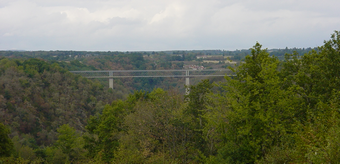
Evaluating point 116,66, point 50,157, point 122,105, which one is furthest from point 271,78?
point 116,66

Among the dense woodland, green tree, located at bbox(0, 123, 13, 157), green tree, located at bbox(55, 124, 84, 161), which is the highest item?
the dense woodland

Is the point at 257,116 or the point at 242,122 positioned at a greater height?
the point at 257,116

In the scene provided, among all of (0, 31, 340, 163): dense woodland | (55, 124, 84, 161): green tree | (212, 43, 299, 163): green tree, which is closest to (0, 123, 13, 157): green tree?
(0, 31, 340, 163): dense woodland

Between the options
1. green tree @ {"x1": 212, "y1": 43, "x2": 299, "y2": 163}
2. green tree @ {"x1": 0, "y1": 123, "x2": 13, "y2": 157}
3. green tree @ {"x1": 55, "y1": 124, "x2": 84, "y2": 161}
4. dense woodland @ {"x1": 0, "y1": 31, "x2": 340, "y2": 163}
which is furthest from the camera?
green tree @ {"x1": 55, "y1": 124, "x2": 84, "y2": 161}

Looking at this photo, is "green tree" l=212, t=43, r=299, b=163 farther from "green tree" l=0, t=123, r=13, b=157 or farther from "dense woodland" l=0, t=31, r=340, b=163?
"green tree" l=0, t=123, r=13, b=157

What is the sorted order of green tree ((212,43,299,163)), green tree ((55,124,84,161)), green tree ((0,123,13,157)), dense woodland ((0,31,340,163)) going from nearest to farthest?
dense woodland ((0,31,340,163)) → green tree ((212,43,299,163)) → green tree ((0,123,13,157)) → green tree ((55,124,84,161))

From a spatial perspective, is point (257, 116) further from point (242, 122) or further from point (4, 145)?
point (4, 145)

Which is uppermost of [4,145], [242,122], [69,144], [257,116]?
[257,116]

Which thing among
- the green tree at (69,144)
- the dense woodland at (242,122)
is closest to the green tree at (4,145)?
the dense woodland at (242,122)

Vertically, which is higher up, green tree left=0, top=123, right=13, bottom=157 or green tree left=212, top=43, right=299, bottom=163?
green tree left=212, top=43, right=299, bottom=163

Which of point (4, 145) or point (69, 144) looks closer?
point (4, 145)

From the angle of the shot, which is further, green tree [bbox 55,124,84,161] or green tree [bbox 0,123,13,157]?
green tree [bbox 55,124,84,161]

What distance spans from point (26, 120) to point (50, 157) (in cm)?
1694

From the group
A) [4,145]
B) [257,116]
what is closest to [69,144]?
[4,145]
